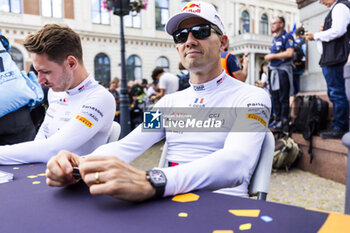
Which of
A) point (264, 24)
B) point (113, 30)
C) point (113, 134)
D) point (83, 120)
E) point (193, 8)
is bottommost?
point (113, 134)

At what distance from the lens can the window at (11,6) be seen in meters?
17.2

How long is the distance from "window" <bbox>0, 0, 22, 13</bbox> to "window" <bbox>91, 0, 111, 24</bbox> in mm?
4458

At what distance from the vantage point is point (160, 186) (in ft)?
2.99

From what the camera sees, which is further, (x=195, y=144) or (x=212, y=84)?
(x=212, y=84)

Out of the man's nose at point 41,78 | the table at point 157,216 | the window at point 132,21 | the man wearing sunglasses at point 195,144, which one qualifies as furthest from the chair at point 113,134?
the window at point 132,21

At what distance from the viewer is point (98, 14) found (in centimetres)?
2014

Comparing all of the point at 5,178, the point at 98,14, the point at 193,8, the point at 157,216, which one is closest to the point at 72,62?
the point at 193,8

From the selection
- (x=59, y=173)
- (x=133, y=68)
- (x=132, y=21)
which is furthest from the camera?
(x=133, y=68)

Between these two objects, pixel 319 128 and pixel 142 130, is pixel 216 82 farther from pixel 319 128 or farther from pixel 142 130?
pixel 319 128

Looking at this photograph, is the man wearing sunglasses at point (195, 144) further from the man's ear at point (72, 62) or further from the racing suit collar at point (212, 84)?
the man's ear at point (72, 62)

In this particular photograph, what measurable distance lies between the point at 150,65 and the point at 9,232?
21762 millimetres

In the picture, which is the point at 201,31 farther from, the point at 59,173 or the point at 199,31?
the point at 59,173

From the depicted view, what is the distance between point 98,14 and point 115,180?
21201 mm

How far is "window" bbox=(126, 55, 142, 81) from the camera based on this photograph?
21.4m
